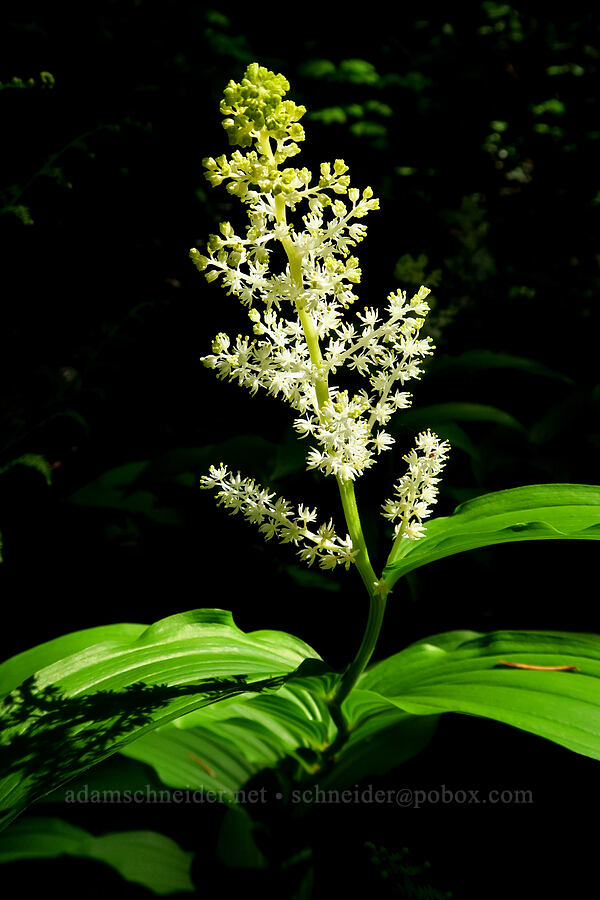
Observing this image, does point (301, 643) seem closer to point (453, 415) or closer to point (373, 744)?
point (373, 744)

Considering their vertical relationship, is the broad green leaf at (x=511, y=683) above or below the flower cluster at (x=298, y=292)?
below

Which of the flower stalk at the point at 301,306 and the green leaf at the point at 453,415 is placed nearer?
the flower stalk at the point at 301,306

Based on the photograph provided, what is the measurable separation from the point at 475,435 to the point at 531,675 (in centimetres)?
171

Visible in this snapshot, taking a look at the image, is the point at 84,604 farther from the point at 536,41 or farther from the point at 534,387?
the point at 536,41

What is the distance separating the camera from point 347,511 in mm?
1566

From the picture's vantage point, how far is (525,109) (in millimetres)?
4793

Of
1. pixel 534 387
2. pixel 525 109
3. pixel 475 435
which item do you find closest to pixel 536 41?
pixel 525 109

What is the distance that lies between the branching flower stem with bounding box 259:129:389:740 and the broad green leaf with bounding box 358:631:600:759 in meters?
0.13

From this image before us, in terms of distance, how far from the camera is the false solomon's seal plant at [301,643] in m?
1.39

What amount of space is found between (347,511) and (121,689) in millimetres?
677

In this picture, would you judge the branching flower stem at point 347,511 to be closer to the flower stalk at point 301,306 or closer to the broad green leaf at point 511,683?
the flower stalk at point 301,306

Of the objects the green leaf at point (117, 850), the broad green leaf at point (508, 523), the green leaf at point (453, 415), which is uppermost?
the green leaf at point (453, 415)

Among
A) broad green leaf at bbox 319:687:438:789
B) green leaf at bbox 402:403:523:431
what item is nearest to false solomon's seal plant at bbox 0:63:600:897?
broad green leaf at bbox 319:687:438:789

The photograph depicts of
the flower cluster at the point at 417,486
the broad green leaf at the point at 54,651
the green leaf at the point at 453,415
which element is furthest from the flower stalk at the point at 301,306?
the green leaf at the point at 453,415
